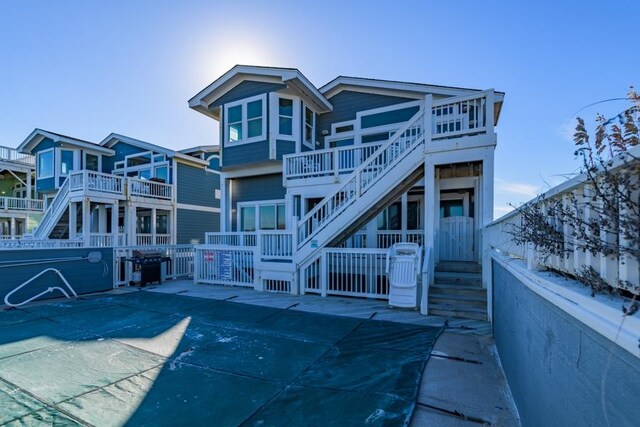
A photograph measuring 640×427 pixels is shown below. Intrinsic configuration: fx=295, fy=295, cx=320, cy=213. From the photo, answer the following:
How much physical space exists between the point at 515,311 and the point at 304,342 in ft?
9.45

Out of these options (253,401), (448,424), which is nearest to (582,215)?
(448,424)

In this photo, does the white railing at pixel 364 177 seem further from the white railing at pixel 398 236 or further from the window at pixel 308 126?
the window at pixel 308 126

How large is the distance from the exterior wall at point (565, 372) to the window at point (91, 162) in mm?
20136

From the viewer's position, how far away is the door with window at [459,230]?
8453mm

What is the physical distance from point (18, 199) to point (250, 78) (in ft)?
62.0

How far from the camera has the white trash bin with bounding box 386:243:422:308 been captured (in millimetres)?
6246

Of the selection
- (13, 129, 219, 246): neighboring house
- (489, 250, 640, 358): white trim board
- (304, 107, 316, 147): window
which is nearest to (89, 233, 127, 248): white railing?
(13, 129, 219, 246): neighboring house

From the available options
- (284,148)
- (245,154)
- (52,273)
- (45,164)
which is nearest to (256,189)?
(245,154)

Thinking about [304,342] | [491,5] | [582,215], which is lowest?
[304,342]

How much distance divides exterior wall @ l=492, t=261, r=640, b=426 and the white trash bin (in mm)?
3419

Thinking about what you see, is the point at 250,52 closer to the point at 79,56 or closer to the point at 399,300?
the point at 79,56

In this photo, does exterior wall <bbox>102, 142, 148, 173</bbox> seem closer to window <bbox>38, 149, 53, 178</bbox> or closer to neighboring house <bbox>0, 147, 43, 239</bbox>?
window <bbox>38, 149, 53, 178</bbox>

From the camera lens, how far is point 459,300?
6.07m

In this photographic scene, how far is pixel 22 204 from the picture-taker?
18922 mm
